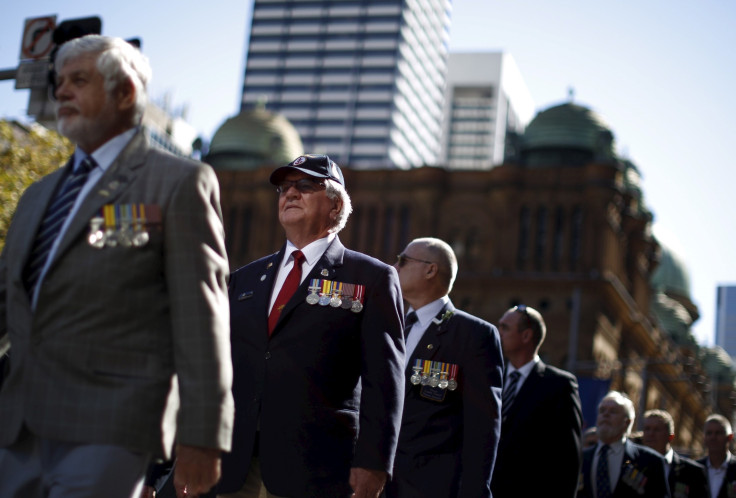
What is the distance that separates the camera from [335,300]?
5.96 metres

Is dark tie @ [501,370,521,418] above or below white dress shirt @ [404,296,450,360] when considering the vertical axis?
below

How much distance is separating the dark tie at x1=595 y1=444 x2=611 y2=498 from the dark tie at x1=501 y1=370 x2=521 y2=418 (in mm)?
2151

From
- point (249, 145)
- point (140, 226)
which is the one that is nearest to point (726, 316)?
point (249, 145)

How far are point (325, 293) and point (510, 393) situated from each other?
3490 millimetres

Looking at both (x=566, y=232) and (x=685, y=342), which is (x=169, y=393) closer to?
(x=566, y=232)

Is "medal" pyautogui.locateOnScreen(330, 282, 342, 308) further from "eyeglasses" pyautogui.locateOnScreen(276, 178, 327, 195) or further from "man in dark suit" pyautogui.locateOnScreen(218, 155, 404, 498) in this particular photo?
"eyeglasses" pyautogui.locateOnScreen(276, 178, 327, 195)

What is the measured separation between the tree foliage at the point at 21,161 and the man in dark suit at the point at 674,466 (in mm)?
17087

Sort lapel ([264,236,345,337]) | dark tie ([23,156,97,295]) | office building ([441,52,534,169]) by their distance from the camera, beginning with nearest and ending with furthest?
dark tie ([23,156,97,295]) → lapel ([264,236,345,337]) → office building ([441,52,534,169])

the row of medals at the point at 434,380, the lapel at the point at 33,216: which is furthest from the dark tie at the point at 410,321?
the lapel at the point at 33,216

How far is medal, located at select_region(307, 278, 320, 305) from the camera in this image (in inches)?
233

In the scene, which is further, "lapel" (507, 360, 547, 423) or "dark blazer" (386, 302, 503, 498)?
"lapel" (507, 360, 547, 423)

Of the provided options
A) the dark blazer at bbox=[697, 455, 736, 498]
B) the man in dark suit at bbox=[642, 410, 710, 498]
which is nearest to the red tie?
the man in dark suit at bbox=[642, 410, 710, 498]

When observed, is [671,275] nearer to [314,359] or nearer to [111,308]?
[314,359]

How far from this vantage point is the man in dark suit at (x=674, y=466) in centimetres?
1227
